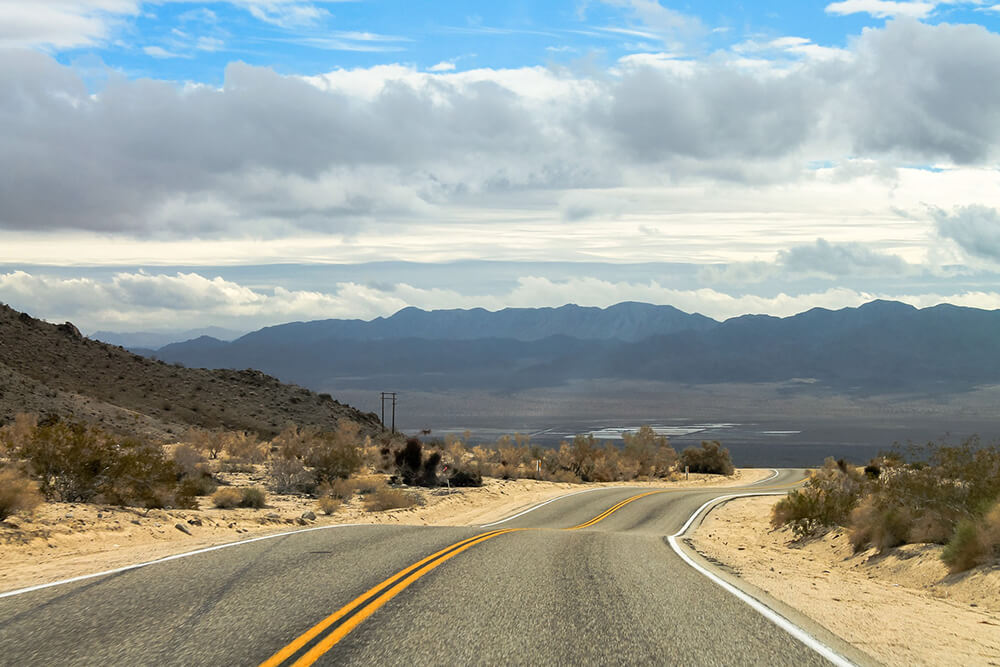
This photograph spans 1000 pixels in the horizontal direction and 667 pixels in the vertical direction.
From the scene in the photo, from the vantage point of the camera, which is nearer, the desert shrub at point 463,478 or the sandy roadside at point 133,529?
the sandy roadside at point 133,529

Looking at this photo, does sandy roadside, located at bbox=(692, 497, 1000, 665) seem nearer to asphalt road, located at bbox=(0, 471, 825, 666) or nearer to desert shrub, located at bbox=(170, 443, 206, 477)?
asphalt road, located at bbox=(0, 471, 825, 666)

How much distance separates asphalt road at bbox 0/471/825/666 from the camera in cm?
687

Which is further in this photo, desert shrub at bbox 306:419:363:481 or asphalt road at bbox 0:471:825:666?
desert shrub at bbox 306:419:363:481

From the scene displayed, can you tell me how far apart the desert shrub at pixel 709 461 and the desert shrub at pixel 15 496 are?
65.2m

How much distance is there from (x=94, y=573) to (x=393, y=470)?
1280 inches

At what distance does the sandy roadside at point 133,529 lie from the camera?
11789 mm

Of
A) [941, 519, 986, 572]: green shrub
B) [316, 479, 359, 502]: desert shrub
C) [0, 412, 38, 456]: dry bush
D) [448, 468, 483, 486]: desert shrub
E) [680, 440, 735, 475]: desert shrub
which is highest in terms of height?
[0, 412, 38, 456]: dry bush

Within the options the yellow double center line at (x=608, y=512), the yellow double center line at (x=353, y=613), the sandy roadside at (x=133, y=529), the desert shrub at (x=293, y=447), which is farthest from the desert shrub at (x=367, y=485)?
the yellow double center line at (x=353, y=613)

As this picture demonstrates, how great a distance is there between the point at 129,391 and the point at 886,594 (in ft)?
225

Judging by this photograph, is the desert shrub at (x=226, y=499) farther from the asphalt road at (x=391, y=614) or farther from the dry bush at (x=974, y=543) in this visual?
the dry bush at (x=974, y=543)

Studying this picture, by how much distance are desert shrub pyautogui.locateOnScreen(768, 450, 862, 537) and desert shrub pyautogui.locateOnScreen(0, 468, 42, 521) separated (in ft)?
61.8

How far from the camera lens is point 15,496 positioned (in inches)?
608

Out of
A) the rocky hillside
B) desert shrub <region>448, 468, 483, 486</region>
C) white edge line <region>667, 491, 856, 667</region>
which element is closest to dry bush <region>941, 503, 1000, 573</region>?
white edge line <region>667, 491, 856, 667</region>

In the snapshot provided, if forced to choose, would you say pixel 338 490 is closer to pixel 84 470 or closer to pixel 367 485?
pixel 367 485
